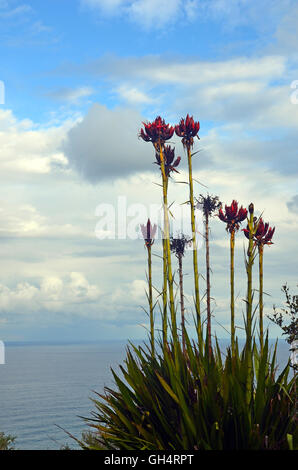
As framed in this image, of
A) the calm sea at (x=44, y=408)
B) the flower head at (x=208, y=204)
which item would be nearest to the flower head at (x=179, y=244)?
the flower head at (x=208, y=204)

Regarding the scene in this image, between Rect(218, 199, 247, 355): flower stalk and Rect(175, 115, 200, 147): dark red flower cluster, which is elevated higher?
Rect(175, 115, 200, 147): dark red flower cluster

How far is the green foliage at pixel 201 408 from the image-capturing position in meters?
6.33

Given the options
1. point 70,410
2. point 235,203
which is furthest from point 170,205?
point 70,410

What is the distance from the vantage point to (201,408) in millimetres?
6465

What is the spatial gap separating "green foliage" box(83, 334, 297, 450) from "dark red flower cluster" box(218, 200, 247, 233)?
294 cm

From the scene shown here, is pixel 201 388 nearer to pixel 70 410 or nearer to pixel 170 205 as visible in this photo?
pixel 170 205

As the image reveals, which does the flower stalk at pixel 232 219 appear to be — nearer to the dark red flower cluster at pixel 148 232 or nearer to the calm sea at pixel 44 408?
the dark red flower cluster at pixel 148 232

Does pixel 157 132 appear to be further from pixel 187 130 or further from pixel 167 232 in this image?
pixel 167 232

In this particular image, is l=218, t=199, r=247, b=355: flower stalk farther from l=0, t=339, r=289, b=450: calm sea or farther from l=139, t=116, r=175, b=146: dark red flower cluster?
l=0, t=339, r=289, b=450: calm sea

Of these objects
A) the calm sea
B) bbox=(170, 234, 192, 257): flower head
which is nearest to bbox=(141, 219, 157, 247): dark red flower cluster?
bbox=(170, 234, 192, 257): flower head

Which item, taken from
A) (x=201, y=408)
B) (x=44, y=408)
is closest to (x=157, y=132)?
(x=201, y=408)

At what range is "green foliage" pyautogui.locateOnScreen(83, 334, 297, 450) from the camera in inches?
249

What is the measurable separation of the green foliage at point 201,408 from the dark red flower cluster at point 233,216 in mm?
2944

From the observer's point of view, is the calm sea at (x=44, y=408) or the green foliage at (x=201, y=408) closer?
the green foliage at (x=201, y=408)
